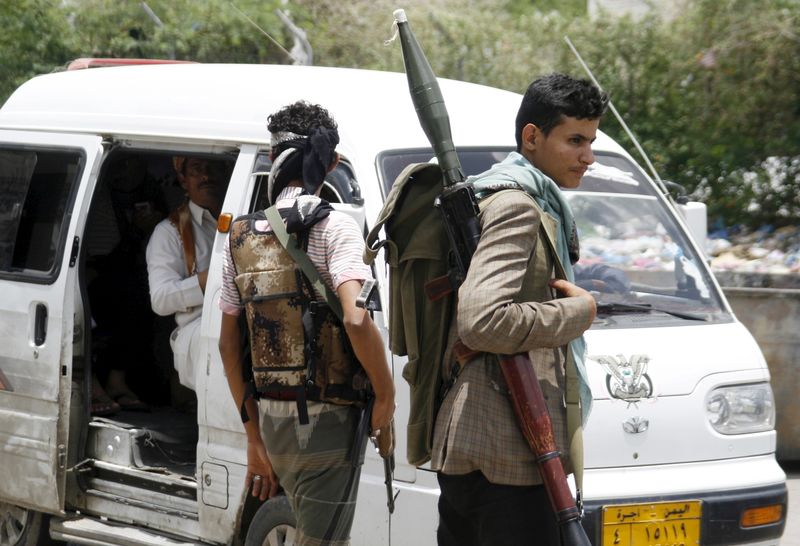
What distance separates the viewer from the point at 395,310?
3357 mm

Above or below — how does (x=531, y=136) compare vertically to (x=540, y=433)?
above

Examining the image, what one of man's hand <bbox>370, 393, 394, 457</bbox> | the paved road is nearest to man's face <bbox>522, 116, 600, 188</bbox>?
man's hand <bbox>370, 393, 394, 457</bbox>

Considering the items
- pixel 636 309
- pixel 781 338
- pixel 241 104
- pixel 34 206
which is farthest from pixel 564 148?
pixel 781 338

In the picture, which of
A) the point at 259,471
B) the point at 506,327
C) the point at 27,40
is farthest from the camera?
the point at 27,40

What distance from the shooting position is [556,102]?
3.25 meters

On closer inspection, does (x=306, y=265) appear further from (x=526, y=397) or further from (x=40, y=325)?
(x=40, y=325)

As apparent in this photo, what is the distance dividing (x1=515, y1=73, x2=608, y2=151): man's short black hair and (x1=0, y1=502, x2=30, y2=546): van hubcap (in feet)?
12.6

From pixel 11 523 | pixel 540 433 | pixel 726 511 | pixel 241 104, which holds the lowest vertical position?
pixel 11 523

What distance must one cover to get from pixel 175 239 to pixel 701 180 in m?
7.94

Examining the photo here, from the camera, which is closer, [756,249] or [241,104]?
[241,104]

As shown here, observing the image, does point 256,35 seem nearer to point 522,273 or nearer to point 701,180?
point 701,180

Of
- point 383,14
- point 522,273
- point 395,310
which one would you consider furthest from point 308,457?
point 383,14

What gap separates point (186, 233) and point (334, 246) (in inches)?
86.0

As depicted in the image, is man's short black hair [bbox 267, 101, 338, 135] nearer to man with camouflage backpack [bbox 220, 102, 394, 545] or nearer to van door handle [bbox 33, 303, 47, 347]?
man with camouflage backpack [bbox 220, 102, 394, 545]
